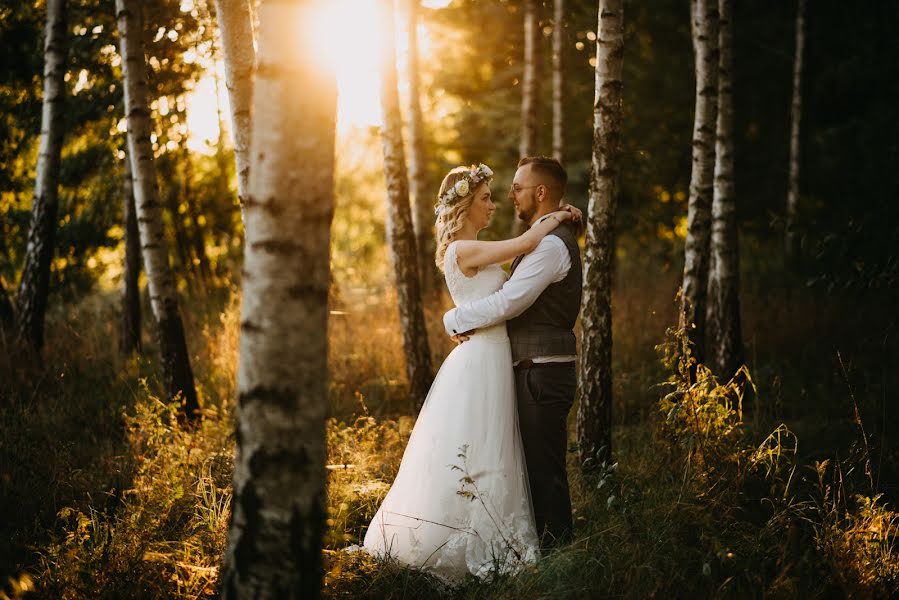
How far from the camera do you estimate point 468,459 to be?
13.9 ft

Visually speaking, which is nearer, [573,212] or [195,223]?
[573,212]

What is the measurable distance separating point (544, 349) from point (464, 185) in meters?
1.18

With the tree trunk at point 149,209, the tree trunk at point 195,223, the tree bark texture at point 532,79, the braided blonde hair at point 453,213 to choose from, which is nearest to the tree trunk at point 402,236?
the tree trunk at point 149,209

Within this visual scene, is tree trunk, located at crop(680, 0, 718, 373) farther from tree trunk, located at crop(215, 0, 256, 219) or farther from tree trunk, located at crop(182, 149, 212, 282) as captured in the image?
tree trunk, located at crop(182, 149, 212, 282)

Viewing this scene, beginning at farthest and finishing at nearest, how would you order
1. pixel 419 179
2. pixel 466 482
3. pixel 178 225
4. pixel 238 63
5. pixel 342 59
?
pixel 178 225, pixel 419 179, pixel 342 59, pixel 238 63, pixel 466 482

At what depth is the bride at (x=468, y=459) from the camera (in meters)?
4.08

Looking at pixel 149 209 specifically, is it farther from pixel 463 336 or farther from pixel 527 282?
pixel 527 282

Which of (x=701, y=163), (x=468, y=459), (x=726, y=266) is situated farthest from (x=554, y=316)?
(x=726, y=266)

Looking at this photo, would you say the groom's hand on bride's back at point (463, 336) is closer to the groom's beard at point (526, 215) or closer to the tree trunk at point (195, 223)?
the groom's beard at point (526, 215)

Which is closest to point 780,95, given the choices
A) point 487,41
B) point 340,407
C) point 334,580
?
point 487,41

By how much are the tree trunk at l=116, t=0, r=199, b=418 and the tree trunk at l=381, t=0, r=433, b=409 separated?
85.9 inches

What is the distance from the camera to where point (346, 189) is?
26734 millimetres

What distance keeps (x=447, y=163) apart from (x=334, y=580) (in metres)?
17.3

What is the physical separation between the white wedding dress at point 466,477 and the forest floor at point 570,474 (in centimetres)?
23
